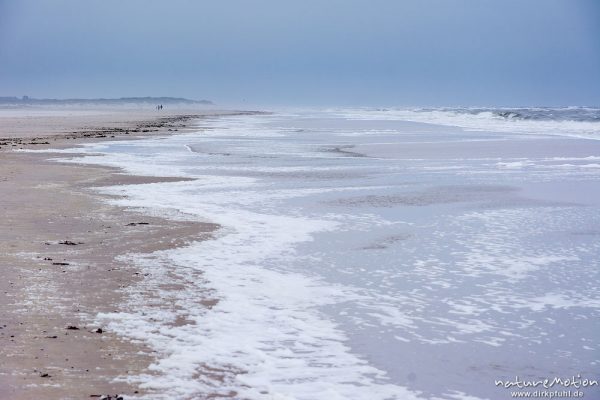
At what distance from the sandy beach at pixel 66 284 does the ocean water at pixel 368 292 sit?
0.98 feet

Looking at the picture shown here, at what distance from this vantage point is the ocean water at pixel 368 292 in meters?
5.16

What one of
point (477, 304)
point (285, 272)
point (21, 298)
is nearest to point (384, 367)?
point (477, 304)

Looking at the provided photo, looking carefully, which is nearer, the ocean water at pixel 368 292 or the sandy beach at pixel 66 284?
the sandy beach at pixel 66 284

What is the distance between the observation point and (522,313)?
6.64 metres

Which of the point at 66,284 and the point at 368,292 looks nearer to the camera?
the point at 368,292

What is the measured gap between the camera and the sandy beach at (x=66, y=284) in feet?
16.3

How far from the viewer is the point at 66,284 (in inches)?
295

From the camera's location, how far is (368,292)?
24.2 ft

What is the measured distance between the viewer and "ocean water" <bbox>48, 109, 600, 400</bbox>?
516cm

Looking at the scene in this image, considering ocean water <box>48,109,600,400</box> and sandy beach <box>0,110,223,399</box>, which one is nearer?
sandy beach <box>0,110,223,399</box>

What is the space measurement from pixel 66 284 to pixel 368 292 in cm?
320

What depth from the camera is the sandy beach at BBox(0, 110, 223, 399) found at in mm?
4977

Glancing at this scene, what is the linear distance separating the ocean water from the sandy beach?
0.30 m

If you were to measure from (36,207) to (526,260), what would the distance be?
8641 millimetres
